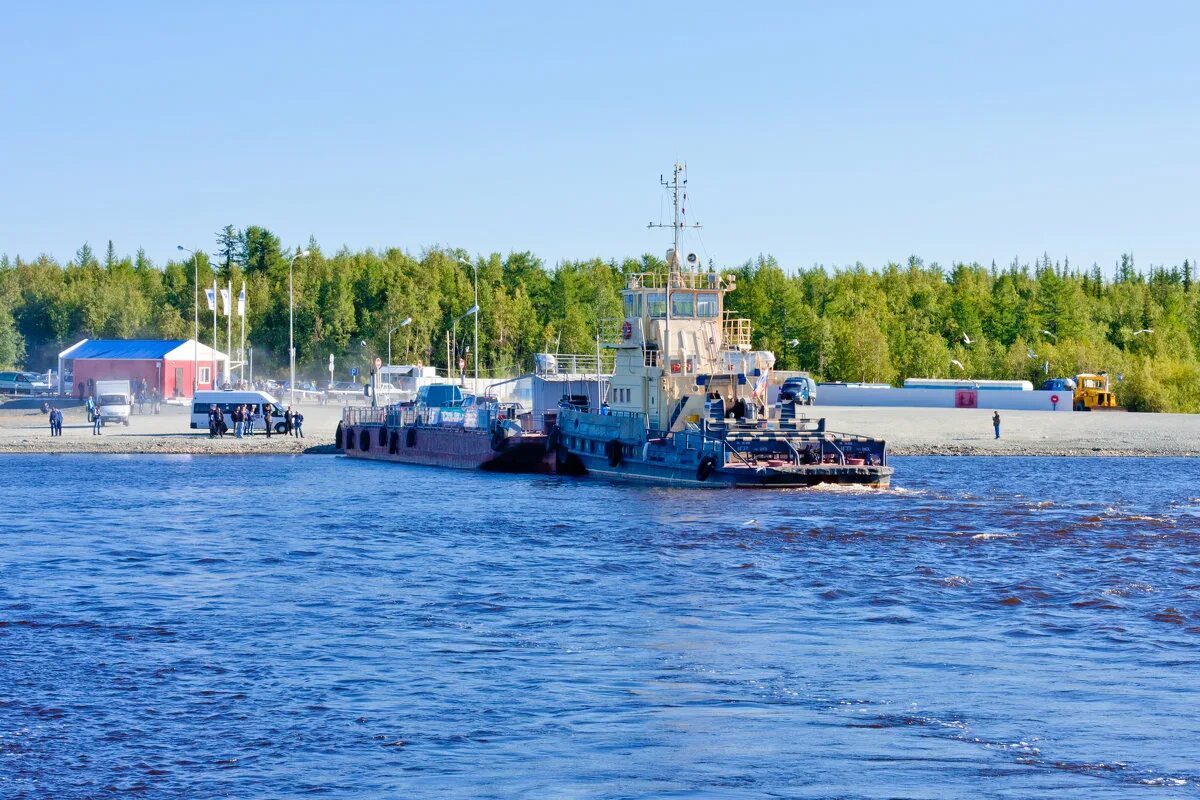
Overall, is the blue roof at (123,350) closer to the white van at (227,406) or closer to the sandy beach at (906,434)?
the sandy beach at (906,434)

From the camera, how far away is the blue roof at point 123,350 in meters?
95.4

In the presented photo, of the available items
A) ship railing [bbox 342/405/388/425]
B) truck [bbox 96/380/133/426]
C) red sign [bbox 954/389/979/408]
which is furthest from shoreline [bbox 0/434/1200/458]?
red sign [bbox 954/389/979/408]

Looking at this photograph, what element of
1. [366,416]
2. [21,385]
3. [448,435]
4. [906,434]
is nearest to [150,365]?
[21,385]

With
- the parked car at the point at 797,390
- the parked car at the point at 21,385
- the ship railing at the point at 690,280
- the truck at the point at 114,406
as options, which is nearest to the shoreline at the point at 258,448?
the truck at the point at 114,406

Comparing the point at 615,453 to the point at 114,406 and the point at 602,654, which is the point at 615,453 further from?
the point at 114,406

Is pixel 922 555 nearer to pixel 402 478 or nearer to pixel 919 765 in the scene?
pixel 919 765

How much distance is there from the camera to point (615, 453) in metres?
53.7

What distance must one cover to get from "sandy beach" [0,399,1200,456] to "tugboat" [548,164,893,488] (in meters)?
20.7

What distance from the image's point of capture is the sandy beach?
225 feet

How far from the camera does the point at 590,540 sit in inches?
1417

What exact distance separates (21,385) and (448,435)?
196 feet

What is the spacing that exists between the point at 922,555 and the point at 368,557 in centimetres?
1269

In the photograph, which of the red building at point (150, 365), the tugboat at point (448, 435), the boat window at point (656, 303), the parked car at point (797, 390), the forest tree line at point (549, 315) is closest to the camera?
the parked car at point (797, 390)

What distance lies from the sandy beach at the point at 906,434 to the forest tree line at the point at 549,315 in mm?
29136
